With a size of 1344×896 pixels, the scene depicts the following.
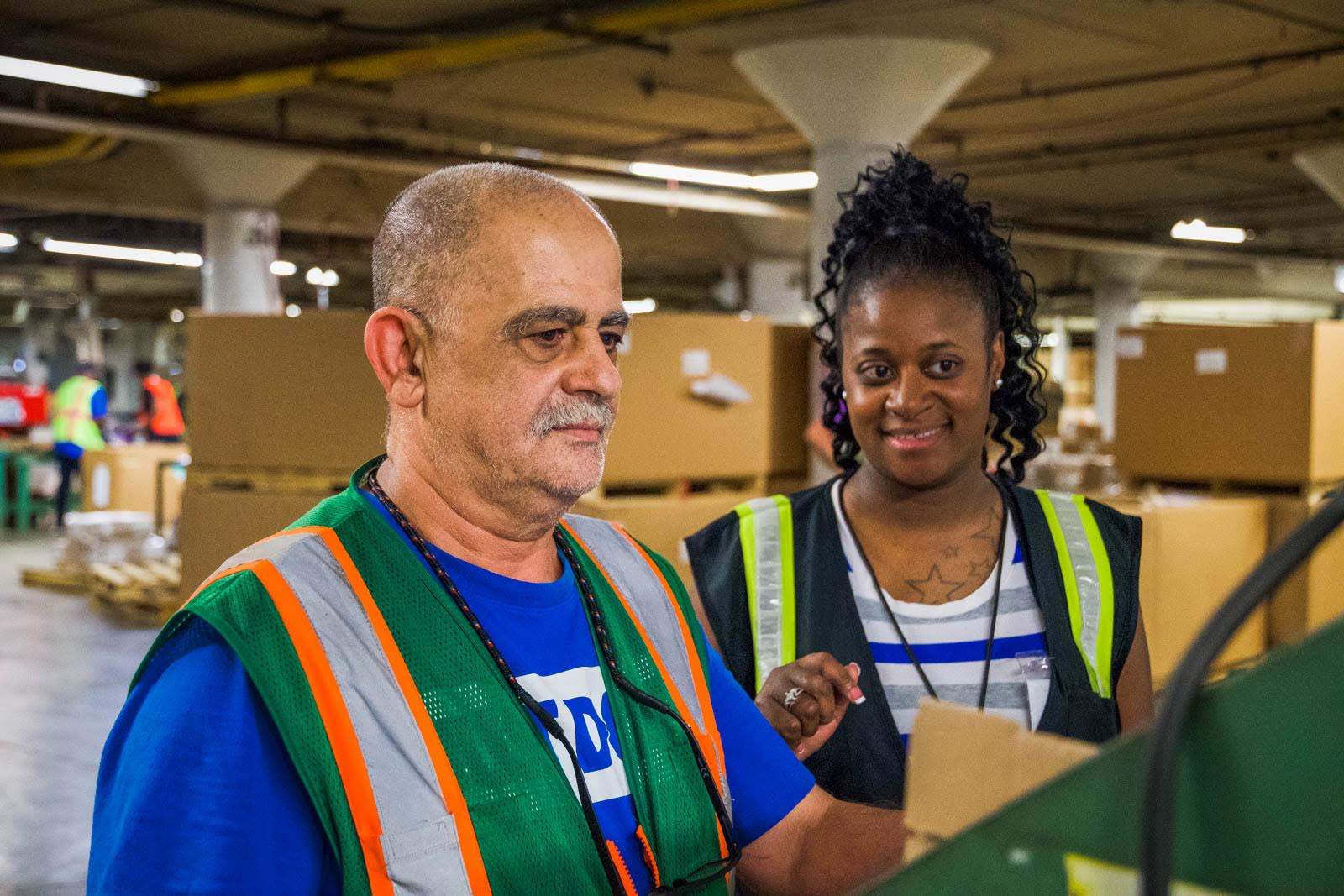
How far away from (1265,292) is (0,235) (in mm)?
21725

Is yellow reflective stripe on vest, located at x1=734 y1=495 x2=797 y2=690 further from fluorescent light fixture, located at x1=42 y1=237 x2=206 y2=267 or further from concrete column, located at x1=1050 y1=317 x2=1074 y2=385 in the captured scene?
concrete column, located at x1=1050 y1=317 x2=1074 y2=385

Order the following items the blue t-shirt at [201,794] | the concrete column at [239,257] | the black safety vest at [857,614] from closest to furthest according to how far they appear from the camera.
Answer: the blue t-shirt at [201,794]
the black safety vest at [857,614]
the concrete column at [239,257]

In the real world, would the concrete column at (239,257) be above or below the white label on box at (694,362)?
above

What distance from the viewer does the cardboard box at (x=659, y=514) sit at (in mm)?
5414

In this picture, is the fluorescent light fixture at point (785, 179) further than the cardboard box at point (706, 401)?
Yes

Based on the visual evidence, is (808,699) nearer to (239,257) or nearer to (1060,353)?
(239,257)

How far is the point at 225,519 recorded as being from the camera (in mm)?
5977

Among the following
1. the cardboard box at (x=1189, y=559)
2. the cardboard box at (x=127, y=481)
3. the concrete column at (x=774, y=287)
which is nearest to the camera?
the cardboard box at (x=1189, y=559)

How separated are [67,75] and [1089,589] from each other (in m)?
8.04

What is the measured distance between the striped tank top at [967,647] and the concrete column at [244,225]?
1160 centimetres

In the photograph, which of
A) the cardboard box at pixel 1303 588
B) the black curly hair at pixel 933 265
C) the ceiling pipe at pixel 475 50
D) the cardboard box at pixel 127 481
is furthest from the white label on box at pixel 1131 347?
the cardboard box at pixel 127 481

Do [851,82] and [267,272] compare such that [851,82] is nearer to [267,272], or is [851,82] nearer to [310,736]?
[267,272]

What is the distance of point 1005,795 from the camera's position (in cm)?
65

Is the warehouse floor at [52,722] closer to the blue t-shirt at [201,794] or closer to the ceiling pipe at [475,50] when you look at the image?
the blue t-shirt at [201,794]
